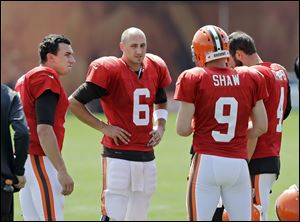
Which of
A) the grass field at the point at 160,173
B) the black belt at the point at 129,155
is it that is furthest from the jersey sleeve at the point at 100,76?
the grass field at the point at 160,173

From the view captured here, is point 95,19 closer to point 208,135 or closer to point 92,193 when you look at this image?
point 92,193

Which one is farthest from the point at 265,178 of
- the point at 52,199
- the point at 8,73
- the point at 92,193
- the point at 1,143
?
the point at 8,73

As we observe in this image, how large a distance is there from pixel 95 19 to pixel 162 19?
2.51 meters

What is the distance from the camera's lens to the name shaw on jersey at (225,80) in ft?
21.5

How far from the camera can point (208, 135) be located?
6.60 meters

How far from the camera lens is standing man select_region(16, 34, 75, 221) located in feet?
21.9

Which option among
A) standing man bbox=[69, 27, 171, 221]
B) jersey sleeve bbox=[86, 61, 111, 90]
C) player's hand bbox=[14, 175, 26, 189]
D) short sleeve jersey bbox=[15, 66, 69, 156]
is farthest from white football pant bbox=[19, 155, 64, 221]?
jersey sleeve bbox=[86, 61, 111, 90]

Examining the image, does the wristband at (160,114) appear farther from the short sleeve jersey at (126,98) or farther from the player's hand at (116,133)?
the player's hand at (116,133)

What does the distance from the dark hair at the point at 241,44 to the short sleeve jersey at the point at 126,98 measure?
0.74 meters

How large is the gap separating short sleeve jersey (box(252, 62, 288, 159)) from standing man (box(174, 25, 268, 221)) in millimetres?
781

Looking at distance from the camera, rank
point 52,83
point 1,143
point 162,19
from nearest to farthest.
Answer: point 1,143
point 52,83
point 162,19

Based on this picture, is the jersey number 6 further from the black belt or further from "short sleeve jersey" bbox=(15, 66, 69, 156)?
"short sleeve jersey" bbox=(15, 66, 69, 156)

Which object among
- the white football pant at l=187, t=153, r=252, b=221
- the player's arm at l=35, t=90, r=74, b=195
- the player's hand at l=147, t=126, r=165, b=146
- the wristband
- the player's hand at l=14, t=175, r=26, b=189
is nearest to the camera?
the player's hand at l=14, t=175, r=26, b=189

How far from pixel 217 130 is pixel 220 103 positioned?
0.21 metres
